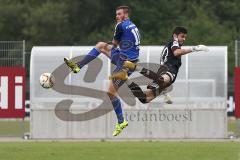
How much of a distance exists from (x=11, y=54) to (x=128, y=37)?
1551 centimetres

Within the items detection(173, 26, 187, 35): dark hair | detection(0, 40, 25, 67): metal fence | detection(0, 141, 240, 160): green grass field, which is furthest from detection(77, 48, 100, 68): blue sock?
detection(0, 40, 25, 67): metal fence

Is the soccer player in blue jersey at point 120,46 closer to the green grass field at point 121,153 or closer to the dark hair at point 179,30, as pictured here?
the dark hair at point 179,30

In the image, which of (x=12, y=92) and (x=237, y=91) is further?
(x=12, y=92)

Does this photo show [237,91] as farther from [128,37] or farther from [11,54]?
[128,37]

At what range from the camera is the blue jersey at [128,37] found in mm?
19891

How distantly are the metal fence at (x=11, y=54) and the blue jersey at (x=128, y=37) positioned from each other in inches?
559

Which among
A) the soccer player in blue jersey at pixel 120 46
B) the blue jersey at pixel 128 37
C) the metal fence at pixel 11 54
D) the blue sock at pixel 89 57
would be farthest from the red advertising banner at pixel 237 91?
the blue sock at pixel 89 57

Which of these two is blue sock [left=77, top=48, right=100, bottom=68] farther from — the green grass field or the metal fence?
the metal fence

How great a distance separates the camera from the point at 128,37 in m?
20.1

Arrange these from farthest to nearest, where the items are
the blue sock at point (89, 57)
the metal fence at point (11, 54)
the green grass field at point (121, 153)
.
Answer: the metal fence at point (11, 54) → the green grass field at point (121, 153) → the blue sock at point (89, 57)

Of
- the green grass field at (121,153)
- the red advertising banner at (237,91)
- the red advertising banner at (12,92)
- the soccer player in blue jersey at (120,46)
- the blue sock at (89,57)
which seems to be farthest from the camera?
the red advertising banner at (12,92)

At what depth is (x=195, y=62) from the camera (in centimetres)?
3381

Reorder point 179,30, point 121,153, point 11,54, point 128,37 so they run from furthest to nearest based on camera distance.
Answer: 1. point 11,54
2. point 121,153
3. point 128,37
4. point 179,30

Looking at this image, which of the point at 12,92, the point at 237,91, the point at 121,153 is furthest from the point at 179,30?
the point at 12,92
